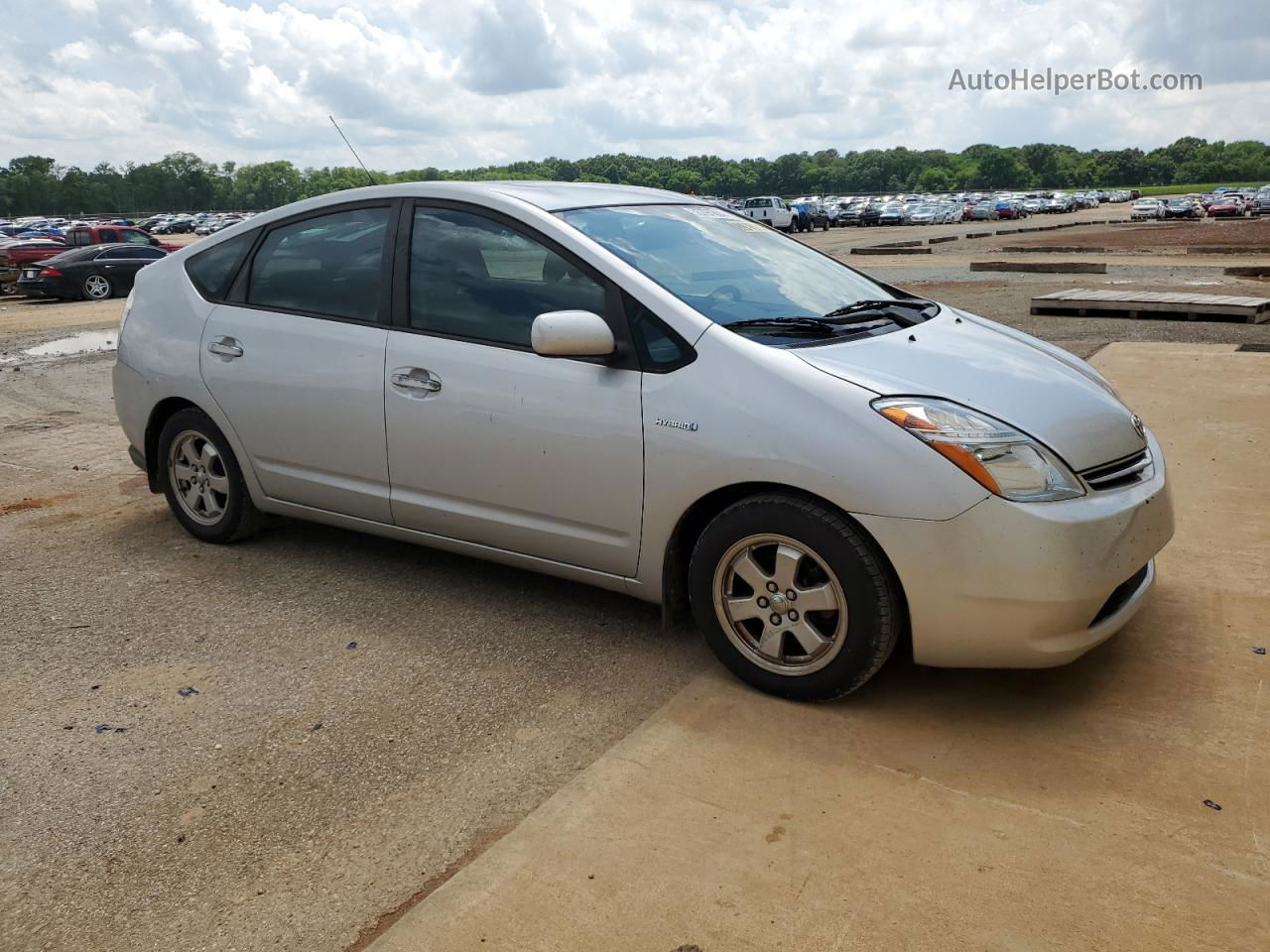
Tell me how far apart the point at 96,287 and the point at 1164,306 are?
822 inches

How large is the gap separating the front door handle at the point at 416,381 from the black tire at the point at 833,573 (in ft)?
4.14

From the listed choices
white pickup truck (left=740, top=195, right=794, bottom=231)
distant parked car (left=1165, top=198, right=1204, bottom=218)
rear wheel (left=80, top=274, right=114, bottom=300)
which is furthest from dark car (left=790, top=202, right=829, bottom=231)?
rear wheel (left=80, top=274, right=114, bottom=300)

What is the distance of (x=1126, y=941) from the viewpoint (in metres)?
2.45

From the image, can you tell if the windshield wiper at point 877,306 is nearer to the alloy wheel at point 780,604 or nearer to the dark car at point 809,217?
the alloy wheel at point 780,604

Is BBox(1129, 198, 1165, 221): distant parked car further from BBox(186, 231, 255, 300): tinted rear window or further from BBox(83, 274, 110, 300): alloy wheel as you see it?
BBox(186, 231, 255, 300): tinted rear window

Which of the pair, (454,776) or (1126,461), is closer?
(454,776)

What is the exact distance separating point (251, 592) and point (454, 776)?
6.46 ft

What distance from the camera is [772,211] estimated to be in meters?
51.4

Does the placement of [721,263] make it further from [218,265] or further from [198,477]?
[198,477]

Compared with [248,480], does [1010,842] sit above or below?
below

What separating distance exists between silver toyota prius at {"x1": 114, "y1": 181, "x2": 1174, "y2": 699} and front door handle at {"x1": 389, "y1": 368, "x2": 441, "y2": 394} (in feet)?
0.04

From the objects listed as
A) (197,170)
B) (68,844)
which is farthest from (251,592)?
(197,170)

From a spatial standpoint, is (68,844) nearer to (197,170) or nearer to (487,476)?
(487,476)

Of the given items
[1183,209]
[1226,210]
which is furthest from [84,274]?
[1226,210]
